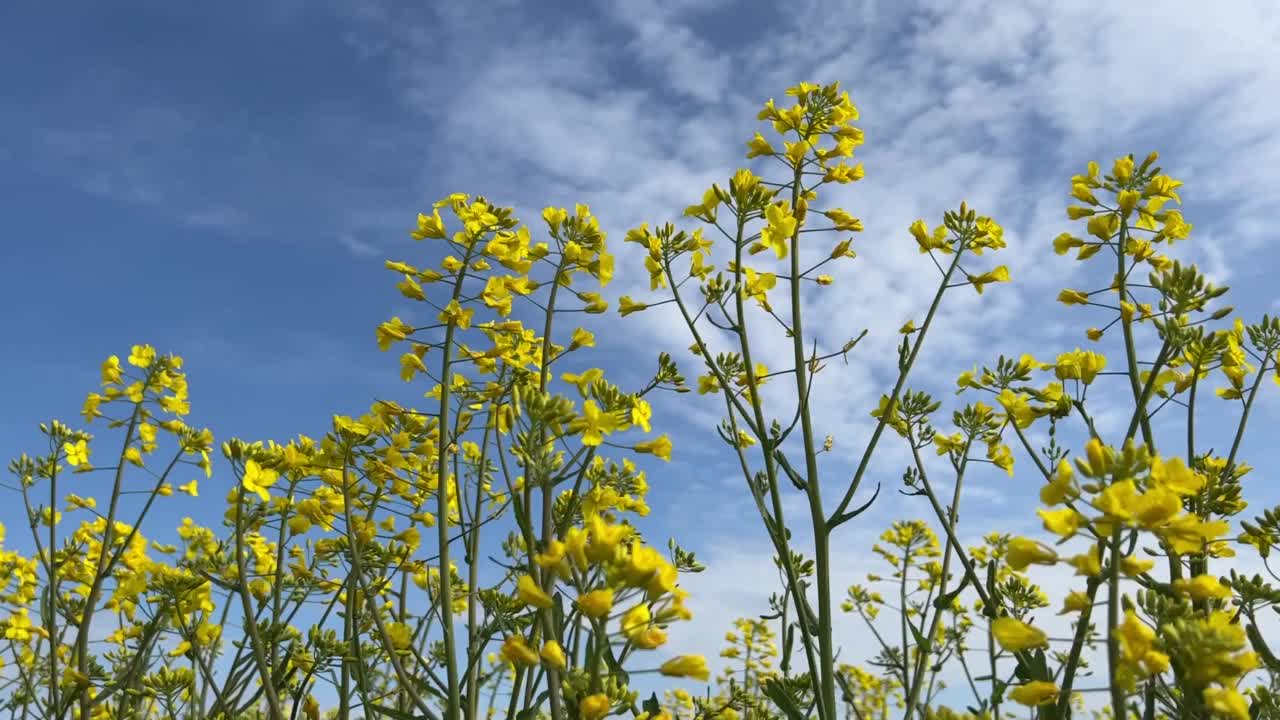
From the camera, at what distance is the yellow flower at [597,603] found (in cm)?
175

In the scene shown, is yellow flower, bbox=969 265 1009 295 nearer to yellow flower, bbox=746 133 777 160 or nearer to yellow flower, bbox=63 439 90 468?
yellow flower, bbox=746 133 777 160

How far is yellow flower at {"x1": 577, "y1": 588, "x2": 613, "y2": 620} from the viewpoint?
1.75 meters

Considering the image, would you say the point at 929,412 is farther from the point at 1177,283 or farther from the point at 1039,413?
the point at 1177,283

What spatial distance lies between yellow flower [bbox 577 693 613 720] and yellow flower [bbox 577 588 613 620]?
178 millimetres

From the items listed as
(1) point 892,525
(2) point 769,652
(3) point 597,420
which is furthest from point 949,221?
(2) point 769,652

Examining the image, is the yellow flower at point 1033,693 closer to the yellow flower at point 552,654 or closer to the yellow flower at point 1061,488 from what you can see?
the yellow flower at point 1061,488

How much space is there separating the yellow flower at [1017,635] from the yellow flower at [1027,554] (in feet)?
0.47

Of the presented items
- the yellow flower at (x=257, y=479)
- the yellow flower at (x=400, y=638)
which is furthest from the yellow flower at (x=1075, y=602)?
the yellow flower at (x=257, y=479)

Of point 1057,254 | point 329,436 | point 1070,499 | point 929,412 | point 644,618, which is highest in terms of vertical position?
point 1057,254

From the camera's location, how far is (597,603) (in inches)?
69.0

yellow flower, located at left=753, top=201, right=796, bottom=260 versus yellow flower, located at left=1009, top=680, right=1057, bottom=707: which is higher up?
yellow flower, located at left=753, top=201, right=796, bottom=260

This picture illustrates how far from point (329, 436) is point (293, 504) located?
56cm

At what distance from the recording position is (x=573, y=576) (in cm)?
192

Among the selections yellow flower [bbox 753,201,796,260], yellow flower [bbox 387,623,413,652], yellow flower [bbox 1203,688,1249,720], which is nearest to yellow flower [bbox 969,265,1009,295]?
yellow flower [bbox 753,201,796,260]
